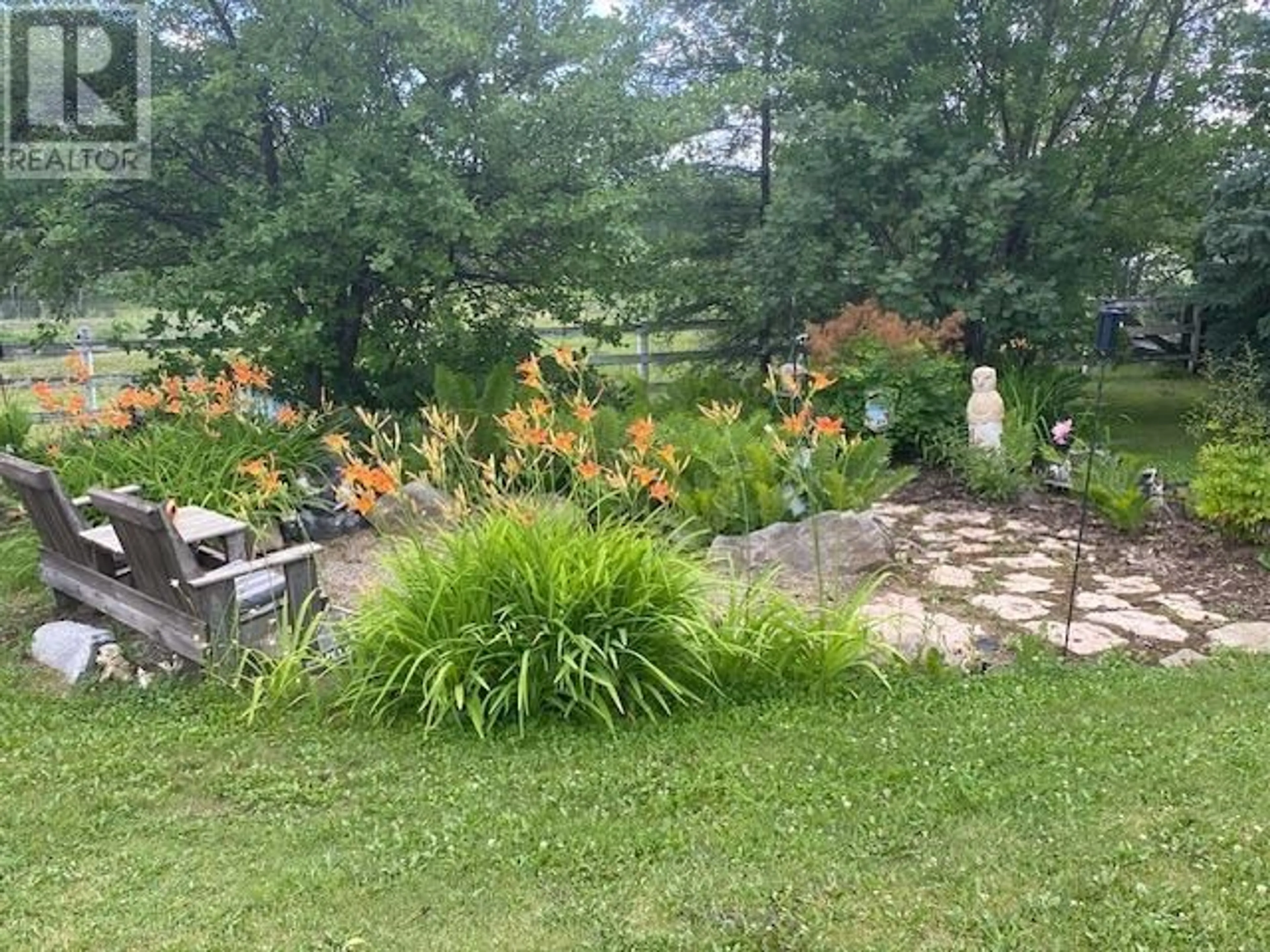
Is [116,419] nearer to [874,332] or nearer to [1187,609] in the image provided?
[874,332]

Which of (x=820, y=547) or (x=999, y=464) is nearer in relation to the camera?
(x=820, y=547)

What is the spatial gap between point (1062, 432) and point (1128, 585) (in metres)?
2.17

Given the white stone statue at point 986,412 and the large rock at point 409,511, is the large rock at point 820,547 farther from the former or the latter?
the white stone statue at point 986,412

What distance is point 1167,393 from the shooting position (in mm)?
11312

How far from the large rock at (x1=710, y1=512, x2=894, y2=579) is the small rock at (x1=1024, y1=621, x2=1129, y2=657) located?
88 centimetres

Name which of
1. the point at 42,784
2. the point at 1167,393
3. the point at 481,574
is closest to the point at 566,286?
the point at 481,574

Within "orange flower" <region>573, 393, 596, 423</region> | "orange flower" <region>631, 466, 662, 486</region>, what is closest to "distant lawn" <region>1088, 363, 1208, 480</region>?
"orange flower" <region>573, 393, 596, 423</region>

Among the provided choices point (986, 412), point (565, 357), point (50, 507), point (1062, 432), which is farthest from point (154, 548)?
point (1062, 432)

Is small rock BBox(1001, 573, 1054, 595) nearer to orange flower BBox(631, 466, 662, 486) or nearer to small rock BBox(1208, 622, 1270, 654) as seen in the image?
small rock BBox(1208, 622, 1270, 654)

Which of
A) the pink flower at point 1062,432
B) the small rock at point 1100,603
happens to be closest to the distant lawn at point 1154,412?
the pink flower at point 1062,432

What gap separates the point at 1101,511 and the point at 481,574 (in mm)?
3901

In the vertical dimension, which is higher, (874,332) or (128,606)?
(874,332)

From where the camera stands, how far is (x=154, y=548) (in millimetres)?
3518

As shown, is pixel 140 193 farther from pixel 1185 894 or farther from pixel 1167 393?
pixel 1167 393
